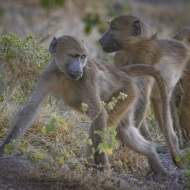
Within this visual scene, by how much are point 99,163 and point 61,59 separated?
1037mm

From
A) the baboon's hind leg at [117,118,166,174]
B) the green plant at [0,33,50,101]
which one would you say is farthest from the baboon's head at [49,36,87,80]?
the green plant at [0,33,50,101]

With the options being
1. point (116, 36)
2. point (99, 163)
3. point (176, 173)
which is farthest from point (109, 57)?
point (99, 163)

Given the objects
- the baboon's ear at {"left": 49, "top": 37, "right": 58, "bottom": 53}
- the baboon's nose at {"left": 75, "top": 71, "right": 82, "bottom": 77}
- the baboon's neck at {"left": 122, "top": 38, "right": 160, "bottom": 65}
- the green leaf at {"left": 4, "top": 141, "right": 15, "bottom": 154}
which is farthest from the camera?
the baboon's neck at {"left": 122, "top": 38, "right": 160, "bottom": 65}

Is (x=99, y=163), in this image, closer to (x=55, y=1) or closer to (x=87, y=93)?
(x=87, y=93)

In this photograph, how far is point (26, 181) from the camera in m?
5.37

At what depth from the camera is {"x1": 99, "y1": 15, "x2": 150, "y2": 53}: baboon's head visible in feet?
23.5

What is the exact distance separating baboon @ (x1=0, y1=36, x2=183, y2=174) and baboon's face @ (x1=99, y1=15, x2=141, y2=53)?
0.90 meters

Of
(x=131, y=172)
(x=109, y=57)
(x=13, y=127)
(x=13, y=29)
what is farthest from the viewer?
(x=13, y=29)

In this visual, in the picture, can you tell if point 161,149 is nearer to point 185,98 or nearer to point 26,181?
point 185,98

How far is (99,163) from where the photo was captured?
5.69 meters

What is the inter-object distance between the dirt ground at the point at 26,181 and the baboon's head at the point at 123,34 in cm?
150

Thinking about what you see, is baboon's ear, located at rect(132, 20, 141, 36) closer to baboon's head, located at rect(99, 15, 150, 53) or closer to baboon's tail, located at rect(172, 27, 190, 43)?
baboon's head, located at rect(99, 15, 150, 53)

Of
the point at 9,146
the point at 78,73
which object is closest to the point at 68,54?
the point at 78,73

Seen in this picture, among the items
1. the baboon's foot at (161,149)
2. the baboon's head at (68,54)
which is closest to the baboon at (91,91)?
the baboon's head at (68,54)
